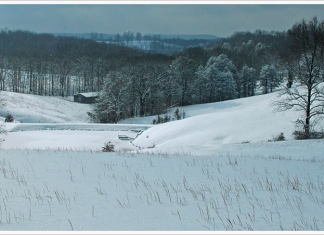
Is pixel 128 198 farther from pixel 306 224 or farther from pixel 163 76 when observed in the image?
pixel 163 76

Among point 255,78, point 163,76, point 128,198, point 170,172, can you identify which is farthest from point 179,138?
point 255,78

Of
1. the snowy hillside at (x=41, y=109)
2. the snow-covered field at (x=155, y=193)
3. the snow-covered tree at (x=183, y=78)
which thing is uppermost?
the snow-covered tree at (x=183, y=78)

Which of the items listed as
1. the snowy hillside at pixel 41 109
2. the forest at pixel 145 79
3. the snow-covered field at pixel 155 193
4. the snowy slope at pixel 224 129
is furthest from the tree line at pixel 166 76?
the snow-covered field at pixel 155 193

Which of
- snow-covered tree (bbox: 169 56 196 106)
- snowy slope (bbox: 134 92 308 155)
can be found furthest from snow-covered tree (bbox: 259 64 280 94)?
snowy slope (bbox: 134 92 308 155)

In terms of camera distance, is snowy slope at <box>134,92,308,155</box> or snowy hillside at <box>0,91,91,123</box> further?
snowy hillside at <box>0,91,91,123</box>

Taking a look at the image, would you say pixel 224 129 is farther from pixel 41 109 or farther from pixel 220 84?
pixel 41 109

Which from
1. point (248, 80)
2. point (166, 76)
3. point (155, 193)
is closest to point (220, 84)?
point (248, 80)

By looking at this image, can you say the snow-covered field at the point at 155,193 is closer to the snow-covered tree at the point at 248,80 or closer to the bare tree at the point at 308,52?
the bare tree at the point at 308,52

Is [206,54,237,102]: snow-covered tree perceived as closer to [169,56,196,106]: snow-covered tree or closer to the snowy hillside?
[169,56,196,106]: snow-covered tree

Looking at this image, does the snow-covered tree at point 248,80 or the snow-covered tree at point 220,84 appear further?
the snow-covered tree at point 248,80

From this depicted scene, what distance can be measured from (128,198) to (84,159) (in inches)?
188

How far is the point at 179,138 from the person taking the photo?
35.9 meters

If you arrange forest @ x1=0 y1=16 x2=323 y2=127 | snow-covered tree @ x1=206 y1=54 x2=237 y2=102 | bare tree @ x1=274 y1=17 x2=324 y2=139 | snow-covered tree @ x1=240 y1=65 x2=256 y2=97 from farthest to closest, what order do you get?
snow-covered tree @ x1=240 y1=65 x2=256 y2=97, snow-covered tree @ x1=206 y1=54 x2=237 y2=102, forest @ x1=0 y1=16 x2=323 y2=127, bare tree @ x1=274 y1=17 x2=324 y2=139

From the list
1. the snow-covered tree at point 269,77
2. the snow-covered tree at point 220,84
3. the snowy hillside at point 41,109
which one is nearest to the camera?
the snowy hillside at point 41,109
